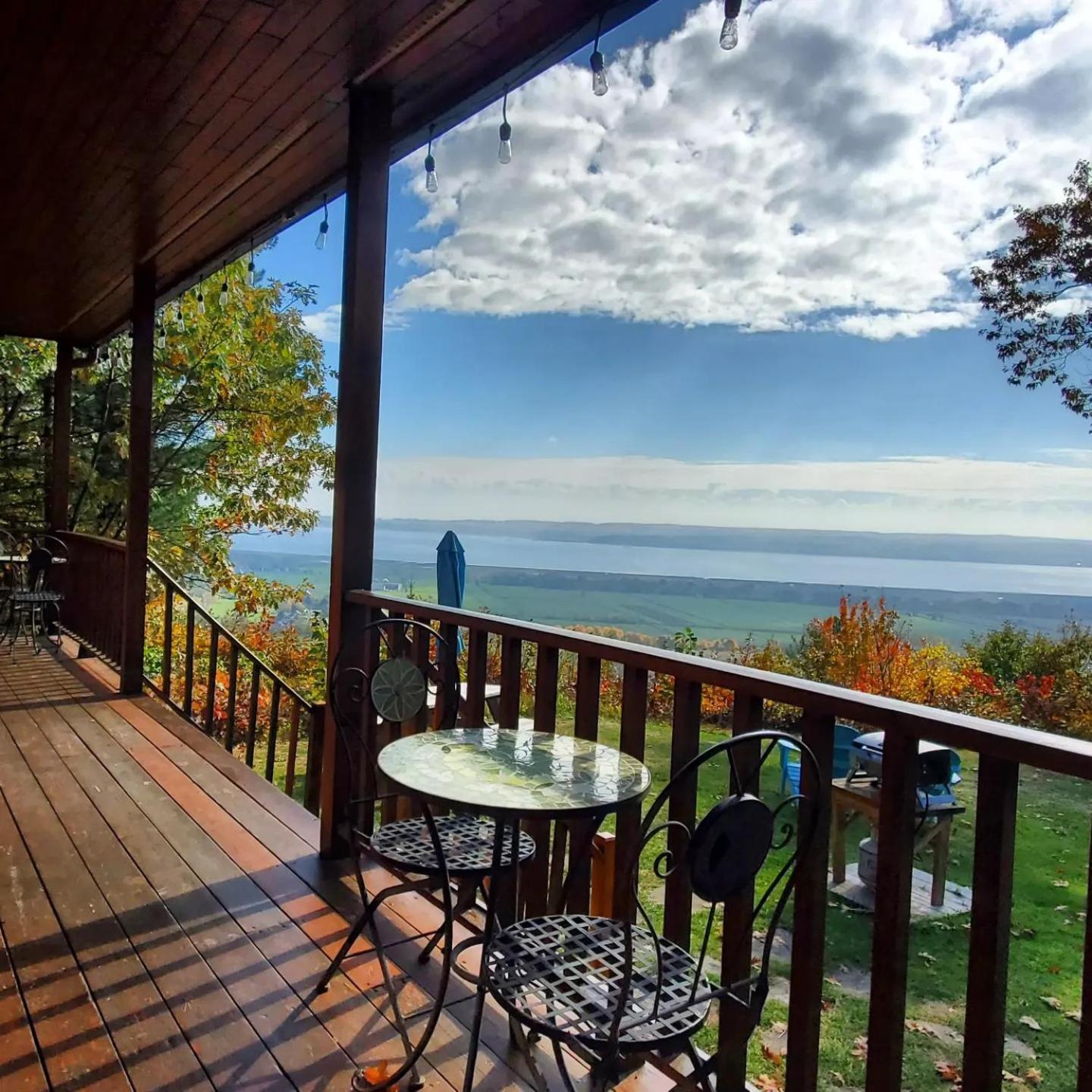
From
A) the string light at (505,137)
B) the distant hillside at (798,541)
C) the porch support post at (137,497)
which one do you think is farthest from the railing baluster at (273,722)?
the distant hillside at (798,541)

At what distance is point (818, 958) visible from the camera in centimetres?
141

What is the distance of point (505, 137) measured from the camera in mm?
2607

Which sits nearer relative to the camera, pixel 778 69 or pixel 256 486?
pixel 778 69

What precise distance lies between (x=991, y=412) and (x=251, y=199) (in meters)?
16.2

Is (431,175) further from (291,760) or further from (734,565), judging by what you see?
(734,565)

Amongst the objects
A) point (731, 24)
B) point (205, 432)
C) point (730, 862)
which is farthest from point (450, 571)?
point (205, 432)

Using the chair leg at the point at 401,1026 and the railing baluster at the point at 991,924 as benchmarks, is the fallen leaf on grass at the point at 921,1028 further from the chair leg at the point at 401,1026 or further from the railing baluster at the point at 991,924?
the railing baluster at the point at 991,924

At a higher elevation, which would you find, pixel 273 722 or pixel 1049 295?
pixel 1049 295

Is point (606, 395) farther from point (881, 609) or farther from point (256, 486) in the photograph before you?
point (881, 609)

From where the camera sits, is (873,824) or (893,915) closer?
(893,915)

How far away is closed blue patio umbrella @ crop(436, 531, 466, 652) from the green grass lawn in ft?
6.40

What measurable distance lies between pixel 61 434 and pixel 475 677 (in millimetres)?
6557

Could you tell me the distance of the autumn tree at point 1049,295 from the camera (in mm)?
7945

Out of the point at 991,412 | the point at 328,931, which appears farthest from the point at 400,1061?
the point at 991,412
